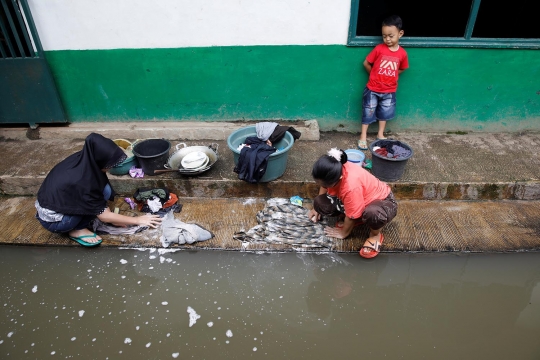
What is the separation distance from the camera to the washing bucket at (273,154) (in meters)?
3.72

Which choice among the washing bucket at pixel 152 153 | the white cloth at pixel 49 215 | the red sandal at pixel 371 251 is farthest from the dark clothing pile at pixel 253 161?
the white cloth at pixel 49 215

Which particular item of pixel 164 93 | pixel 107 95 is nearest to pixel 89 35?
pixel 107 95

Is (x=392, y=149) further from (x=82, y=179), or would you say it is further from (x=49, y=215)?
(x=49, y=215)

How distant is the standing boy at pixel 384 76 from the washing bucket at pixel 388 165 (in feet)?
1.97

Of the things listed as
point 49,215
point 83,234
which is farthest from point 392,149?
point 49,215

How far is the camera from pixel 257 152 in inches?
143

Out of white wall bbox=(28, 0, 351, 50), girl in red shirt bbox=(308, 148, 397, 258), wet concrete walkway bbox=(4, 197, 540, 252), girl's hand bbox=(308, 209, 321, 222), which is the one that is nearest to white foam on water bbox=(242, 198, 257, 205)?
wet concrete walkway bbox=(4, 197, 540, 252)

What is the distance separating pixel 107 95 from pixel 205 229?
2.45 meters

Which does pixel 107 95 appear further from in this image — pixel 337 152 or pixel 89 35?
pixel 337 152

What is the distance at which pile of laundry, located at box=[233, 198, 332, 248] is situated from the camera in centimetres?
345

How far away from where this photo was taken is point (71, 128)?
4910 millimetres

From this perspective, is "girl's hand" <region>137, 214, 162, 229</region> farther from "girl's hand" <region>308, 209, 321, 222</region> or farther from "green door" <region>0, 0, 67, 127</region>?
"green door" <region>0, 0, 67, 127</region>

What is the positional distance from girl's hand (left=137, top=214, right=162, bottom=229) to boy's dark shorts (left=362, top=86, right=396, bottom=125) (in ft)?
8.77

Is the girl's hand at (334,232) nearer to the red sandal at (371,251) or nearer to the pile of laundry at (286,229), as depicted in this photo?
the pile of laundry at (286,229)
